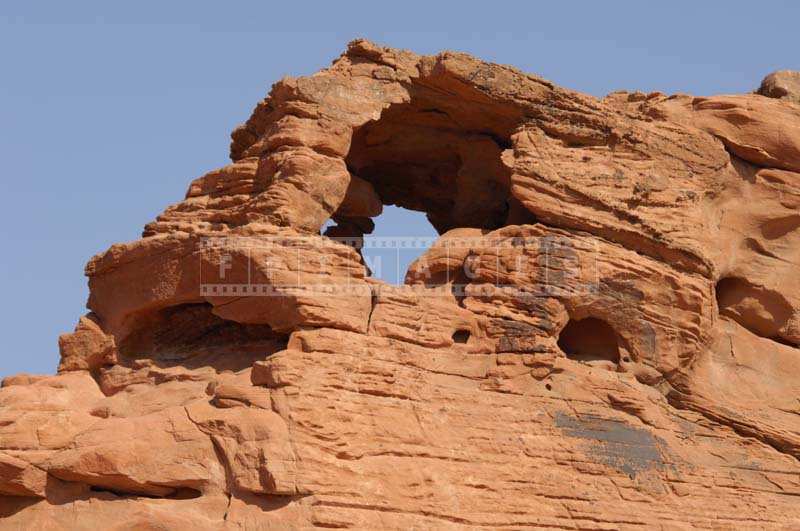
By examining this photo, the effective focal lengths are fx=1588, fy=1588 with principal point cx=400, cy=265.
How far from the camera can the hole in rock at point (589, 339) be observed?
22297 mm

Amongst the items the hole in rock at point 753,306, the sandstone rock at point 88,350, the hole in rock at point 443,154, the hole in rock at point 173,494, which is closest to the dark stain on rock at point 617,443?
the hole in rock at point 753,306

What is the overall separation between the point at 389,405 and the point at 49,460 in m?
4.21

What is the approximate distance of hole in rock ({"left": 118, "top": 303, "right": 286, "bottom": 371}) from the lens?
2147 centimetres

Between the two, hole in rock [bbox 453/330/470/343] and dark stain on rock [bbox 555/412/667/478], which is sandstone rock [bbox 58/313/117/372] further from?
dark stain on rock [bbox 555/412/667/478]

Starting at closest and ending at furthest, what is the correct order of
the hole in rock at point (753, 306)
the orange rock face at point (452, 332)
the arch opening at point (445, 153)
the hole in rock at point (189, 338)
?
1. the orange rock face at point (452, 332)
2. the hole in rock at point (189, 338)
3. the arch opening at point (445, 153)
4. the hole in rock at point (753, 306)

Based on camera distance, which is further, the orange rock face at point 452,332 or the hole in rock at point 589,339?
the hole in rock at point 589,339

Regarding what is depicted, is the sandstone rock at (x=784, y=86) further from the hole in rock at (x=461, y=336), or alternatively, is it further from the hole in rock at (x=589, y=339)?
the hole in rock at (x=461, y=336)

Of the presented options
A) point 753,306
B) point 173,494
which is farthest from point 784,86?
point 173,494

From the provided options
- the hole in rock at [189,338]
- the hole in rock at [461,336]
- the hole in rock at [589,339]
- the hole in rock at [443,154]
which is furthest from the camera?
the hole in rock at [443,154]

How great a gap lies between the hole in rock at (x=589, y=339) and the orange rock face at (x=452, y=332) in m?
0.03

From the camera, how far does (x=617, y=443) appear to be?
20875 millimetres

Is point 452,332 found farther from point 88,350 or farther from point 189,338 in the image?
point 88,350

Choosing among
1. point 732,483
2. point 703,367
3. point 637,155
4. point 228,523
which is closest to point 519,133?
point 637,155

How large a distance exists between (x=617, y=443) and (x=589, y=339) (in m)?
2.04
